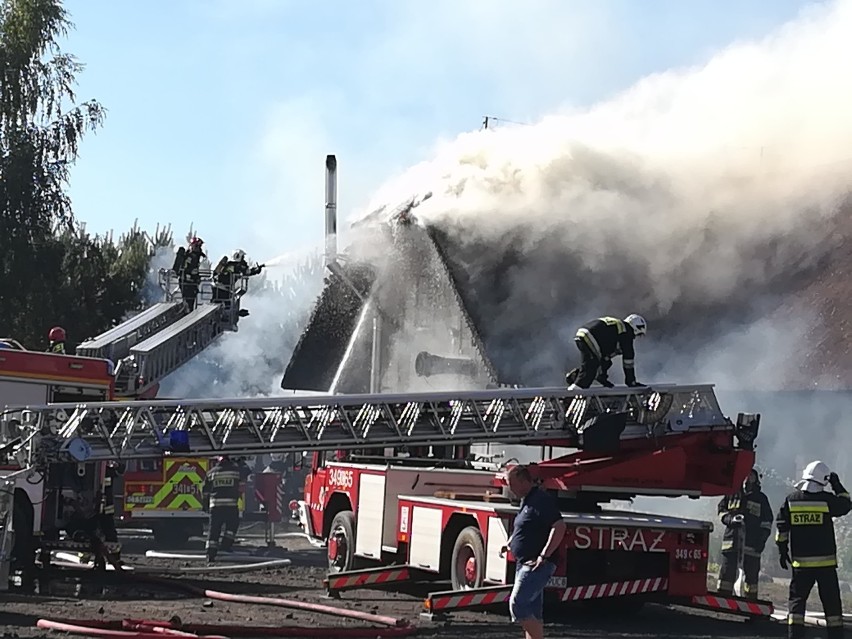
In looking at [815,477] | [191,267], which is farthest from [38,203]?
[815,477]

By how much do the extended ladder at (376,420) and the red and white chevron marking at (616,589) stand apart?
164cm

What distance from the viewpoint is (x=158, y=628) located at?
32.0ft

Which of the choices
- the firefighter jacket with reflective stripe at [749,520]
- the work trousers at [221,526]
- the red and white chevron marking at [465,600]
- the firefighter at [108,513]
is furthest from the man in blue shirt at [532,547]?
the work trousers at [221,526]

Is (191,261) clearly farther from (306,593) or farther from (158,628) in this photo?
(158,628)

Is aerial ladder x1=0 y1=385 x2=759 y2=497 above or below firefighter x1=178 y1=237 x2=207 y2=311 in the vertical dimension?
below

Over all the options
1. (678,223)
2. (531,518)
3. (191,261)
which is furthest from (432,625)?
(191,261)

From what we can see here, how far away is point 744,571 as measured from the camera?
14883mm

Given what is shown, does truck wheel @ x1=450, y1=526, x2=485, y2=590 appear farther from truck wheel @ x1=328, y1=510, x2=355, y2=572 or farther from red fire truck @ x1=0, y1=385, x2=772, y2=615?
truck wheel @ x1=328, y1=510, x2=355, y2=572

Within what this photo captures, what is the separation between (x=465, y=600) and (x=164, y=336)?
1065 cm

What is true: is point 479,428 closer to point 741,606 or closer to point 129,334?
point 741,606

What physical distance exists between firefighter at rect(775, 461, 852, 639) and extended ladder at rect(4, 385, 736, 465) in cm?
255

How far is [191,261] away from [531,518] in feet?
50.5

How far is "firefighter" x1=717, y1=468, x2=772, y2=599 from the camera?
14.9 meters

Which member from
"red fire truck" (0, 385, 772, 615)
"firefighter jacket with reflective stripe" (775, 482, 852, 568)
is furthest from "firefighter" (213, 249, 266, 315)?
"firefighter jacket with reflective stripe" (775, 482, 852, 568)
